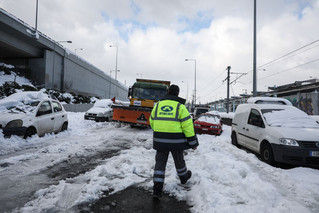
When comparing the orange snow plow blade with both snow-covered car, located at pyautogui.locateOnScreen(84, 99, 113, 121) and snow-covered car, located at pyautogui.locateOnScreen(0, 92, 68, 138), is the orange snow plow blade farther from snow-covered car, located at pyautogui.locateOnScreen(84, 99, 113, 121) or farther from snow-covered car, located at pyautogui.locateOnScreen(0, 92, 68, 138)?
snow-covered car, located at pyautogui.locateOnScreen(84, 99, 113, 121)

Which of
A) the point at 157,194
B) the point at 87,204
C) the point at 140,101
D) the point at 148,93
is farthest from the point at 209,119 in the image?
the point at 87,204

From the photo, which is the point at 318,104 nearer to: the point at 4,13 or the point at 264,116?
the point at 264,116

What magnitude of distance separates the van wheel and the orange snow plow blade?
5897mm

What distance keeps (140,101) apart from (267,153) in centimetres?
766

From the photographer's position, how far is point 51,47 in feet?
93.4

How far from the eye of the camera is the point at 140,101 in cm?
1156

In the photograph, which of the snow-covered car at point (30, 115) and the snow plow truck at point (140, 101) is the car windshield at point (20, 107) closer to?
the snow-covered car at point (30, 115)

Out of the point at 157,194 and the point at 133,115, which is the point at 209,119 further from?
the point at 157,194

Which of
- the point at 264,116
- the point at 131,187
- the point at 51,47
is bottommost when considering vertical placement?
the point at 131,187

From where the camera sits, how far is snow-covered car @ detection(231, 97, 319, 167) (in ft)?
15.4

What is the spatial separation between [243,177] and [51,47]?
3198cm

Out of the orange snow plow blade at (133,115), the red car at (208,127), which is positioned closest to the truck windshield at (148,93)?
the orange snow plow blade at (133,115)

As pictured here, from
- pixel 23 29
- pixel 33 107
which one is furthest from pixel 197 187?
pixel 23 29

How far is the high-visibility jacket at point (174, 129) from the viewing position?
308 centimetres
